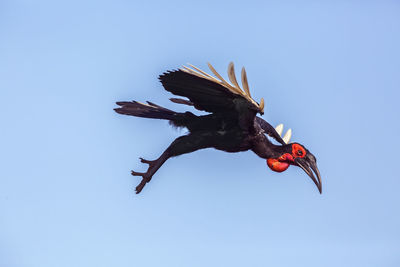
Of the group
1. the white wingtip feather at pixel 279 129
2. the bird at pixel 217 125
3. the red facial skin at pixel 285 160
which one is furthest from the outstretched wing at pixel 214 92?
the white wingtip feather at pixel 279 129

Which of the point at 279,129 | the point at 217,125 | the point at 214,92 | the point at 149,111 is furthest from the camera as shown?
the point at 279,129

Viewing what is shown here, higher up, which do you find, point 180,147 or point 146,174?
point 180,147

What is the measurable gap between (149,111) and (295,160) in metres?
2.54

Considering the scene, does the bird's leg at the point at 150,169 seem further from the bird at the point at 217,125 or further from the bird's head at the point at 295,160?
the bird's head at the point at 295,160

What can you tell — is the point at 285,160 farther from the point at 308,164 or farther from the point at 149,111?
the point at 149,111

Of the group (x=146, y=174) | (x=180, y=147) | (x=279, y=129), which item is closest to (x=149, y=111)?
(x=180, y=147)

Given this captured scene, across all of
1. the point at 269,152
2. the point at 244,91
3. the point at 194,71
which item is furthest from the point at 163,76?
the point at 269,152

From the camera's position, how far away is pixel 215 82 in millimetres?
8820

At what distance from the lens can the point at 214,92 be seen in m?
9.16

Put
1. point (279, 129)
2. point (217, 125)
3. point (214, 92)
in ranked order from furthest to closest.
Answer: point (279, 129)
point (217, 125)
point (214, 92)

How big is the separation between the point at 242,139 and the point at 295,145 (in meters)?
0.94

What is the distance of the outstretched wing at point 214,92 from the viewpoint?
8.73 m

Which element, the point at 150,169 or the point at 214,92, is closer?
the point at 214,92

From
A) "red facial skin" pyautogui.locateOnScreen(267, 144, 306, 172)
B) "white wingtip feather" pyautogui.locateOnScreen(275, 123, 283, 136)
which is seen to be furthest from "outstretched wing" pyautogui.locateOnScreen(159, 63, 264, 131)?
"white wingtip feather" pyautogui.locateOnScreen(275, 123, 283, 136)
